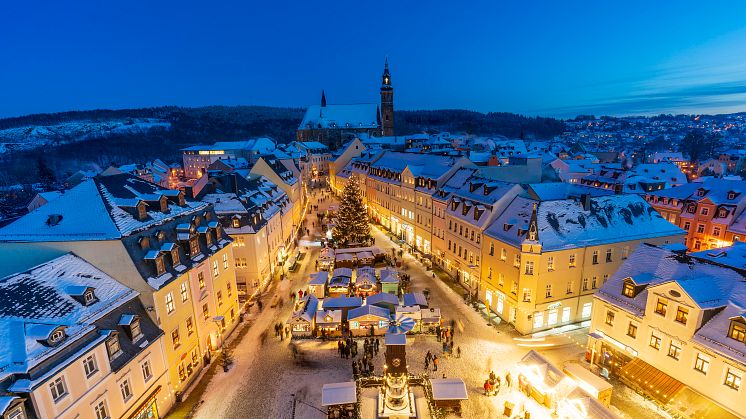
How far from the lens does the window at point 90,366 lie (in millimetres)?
19672

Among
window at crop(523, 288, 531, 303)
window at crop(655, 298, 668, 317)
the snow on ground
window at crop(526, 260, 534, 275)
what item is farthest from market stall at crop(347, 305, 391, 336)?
window at crop(655, 298, 668, 317)

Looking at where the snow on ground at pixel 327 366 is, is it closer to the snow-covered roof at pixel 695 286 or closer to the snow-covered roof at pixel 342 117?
the snow-covered roof at pixel 695 286

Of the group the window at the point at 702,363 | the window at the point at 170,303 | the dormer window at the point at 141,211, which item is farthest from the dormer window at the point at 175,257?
the window at the point at 702,363

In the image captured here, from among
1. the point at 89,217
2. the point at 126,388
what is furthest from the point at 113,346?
the point at 89,217

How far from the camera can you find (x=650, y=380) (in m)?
25.2

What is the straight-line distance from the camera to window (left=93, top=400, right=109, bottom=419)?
67.1ft

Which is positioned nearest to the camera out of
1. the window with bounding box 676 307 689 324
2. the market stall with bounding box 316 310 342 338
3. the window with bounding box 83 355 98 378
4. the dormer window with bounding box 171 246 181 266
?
the window with bounding box 83 355 98 378

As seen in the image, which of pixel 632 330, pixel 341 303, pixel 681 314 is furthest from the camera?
pixel 341 303

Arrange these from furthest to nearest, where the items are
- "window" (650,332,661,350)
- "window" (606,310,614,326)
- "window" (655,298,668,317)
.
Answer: "window" (606,310,614,326)
"window" (650,332,661,350)
"window" (655,298,668,317)

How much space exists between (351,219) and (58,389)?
138ft

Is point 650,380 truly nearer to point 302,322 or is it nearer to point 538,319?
point 538,319

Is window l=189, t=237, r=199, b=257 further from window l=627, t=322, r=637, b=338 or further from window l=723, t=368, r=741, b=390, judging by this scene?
window l=723, t=368, r=741, b=390

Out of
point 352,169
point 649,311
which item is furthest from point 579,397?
point 352,169

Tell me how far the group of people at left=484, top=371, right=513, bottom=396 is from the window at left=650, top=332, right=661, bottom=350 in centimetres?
961
